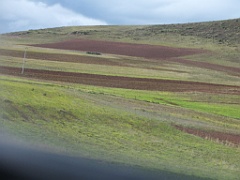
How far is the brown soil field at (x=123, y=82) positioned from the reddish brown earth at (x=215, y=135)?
77.3 feet

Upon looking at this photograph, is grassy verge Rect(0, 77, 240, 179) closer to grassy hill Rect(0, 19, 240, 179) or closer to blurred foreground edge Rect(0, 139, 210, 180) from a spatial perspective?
grassy hill Rect(0, 19, 240, 179)

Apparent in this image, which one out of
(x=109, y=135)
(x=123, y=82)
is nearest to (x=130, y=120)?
(x=109, y=135)

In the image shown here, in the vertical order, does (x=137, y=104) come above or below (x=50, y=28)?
below

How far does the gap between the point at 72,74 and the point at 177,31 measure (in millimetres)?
→ 102757

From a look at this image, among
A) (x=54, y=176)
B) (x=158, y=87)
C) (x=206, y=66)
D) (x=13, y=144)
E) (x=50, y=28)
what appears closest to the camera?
(x=54, y=176)

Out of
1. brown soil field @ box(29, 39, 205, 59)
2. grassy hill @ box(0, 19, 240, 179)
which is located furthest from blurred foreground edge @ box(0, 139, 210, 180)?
brown soil field @ box(29, 39, 205, 59)

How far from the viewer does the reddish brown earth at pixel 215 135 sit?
29172 mm

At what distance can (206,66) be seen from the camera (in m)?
93.1

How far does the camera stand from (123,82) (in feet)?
190

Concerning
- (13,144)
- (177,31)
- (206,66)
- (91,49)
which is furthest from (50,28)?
(13,144)

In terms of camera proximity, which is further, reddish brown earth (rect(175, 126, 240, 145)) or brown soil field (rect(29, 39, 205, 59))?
brown soil field (rect(29, 39, 205, 59))

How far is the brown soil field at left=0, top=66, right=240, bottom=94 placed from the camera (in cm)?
5438

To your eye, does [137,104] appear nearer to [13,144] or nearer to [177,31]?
[13,144]

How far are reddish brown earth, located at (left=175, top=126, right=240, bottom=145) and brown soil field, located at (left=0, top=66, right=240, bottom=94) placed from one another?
928 inches
